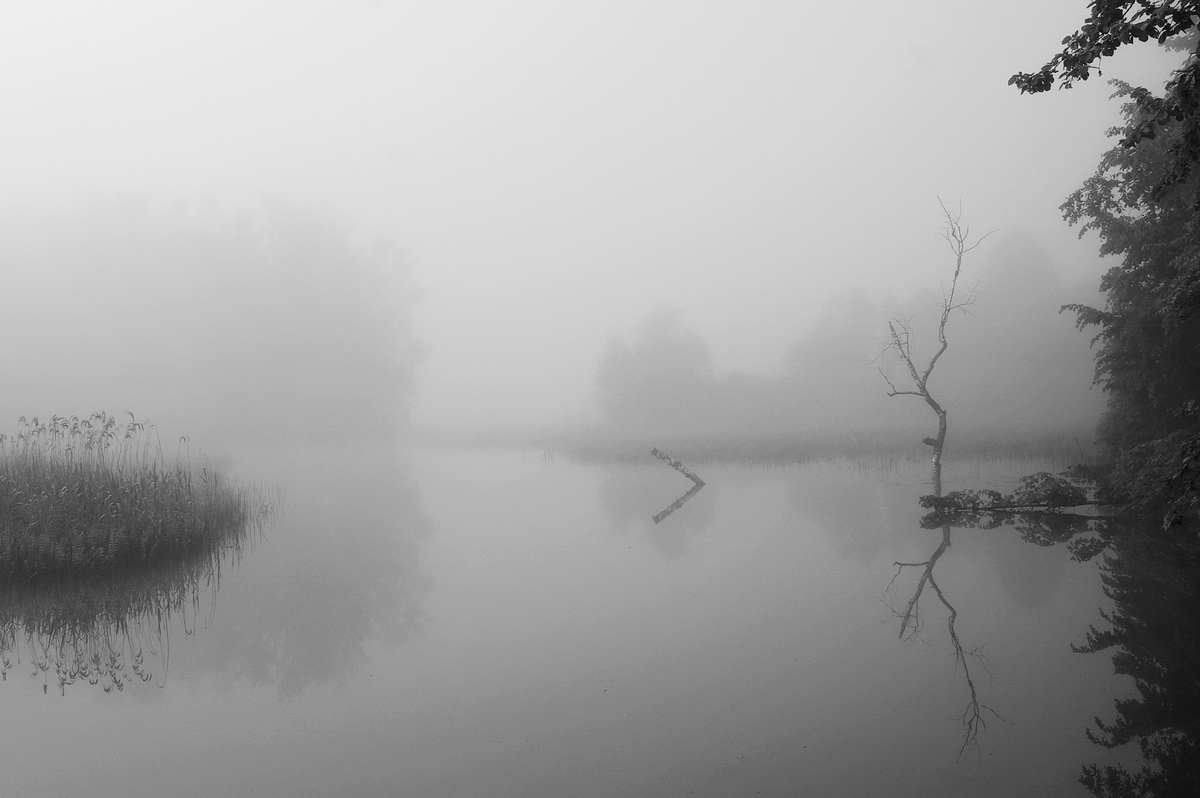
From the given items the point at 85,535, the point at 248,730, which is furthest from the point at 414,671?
the point at 85,535

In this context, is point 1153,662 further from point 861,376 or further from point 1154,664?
point 861,376

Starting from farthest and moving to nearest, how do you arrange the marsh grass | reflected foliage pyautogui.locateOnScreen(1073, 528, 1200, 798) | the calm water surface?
the marsh grass, the calm water surface, reflected foliage pyautogui.locateOnScreen(1073, 528, 1200, 798)

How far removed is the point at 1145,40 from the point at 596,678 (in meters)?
6.26

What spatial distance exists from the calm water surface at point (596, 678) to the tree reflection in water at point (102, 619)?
0.10 meters

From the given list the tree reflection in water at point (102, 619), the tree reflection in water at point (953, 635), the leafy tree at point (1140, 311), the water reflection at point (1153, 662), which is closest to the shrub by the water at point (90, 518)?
the tree reflection in water at point (102, 619)

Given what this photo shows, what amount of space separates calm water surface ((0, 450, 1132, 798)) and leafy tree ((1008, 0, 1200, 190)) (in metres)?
4.04

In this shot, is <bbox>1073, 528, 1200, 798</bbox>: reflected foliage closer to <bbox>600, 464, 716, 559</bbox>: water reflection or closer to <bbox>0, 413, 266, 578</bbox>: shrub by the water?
<bbox>600, 464, 716, 559</bbox>: water reflection

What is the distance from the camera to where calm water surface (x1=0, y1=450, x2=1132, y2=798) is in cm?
495

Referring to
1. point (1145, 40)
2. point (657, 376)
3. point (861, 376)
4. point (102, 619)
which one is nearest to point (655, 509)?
point (102, 619)

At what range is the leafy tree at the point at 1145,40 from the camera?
179 inches

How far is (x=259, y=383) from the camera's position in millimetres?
46406

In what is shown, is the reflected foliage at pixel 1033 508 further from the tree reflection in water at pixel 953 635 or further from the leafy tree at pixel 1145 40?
the leafy tree at pixel 1145 40

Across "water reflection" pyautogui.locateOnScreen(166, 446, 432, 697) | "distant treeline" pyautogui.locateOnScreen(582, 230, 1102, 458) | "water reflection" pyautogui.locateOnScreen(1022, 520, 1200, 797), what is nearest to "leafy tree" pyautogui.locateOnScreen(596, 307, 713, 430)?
"distant treeline" pyautogui.locateOnScreen(582, 230, 1102, 458)

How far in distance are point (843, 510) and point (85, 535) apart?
1370cm
